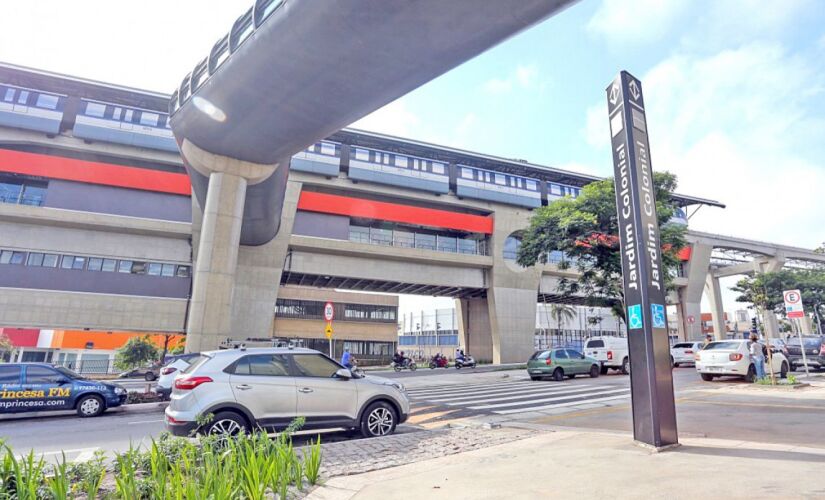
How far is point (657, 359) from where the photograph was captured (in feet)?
18.5

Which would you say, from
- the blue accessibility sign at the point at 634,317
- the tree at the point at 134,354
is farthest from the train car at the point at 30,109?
the blue accessibility sign at the point at 634,317

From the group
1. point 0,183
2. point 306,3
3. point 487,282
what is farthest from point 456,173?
point 0,183

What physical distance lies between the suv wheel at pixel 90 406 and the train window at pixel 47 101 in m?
31.7

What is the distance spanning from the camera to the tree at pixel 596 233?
22.8 meters

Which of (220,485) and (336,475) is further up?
(220,485)

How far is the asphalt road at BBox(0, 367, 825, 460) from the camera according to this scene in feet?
23.3

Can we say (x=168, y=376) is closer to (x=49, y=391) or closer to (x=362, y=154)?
(x=49, y=391)

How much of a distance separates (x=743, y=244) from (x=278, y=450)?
6930 centimetres

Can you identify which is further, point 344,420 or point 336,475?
point 344,420

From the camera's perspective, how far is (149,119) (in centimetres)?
3428

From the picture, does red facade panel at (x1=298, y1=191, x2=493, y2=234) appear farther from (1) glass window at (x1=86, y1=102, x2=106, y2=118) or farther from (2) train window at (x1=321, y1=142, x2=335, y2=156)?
(1) glass window at (x1=86, y1=102, x2=106, y2=118)

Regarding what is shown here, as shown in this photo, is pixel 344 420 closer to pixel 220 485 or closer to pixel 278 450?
pixel 278 450

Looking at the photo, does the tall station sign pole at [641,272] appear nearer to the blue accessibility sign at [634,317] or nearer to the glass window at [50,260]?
the blue accessibility sign at [634,317]

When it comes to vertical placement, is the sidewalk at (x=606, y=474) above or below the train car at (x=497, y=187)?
below
